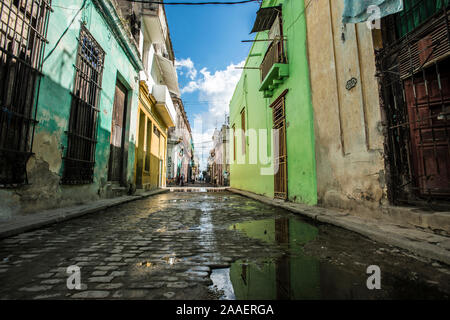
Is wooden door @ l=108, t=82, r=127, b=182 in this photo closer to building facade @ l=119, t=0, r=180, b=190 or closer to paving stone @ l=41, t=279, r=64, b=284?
building facade @ l=119, t=0, r=180, b=190

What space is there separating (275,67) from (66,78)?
6.47m

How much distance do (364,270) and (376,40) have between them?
4586mm

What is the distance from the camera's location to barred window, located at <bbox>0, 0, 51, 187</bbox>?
3844 millimetres

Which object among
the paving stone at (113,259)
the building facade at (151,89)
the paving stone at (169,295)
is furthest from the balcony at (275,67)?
the paving stone at (169,295)

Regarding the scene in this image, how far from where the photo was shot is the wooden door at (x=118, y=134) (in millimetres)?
9000

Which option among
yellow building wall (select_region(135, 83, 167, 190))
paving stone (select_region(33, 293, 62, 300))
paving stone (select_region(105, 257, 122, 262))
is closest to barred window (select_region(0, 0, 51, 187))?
paving stone (select_region(105, 257, 122, 262))

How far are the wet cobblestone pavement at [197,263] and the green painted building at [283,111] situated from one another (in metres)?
3.83

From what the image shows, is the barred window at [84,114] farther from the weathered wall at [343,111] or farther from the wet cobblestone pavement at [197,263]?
the weathered wall at [343,111]

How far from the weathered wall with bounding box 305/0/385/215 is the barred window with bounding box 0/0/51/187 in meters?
6.58

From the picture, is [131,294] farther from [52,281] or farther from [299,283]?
[299,283]

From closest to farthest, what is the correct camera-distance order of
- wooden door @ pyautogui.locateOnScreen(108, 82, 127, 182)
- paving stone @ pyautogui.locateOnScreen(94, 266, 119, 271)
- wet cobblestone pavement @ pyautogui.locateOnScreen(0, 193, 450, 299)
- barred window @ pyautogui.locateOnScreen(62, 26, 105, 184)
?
wet cobblestone pavement @ pyautogui.locateOnScreen(0, 193, 450, 299) → paving stone @ pyautogui.locateOnScreen(94, 266, 119, 271) → barred window @ pyautogui.locateOnScreen(62, 26, 105, 184) → wooden door @ pyautogui.locateOnScreen(108, 82, 127, 182)

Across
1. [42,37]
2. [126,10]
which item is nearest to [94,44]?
[42,37]

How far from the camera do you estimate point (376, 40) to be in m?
4.46

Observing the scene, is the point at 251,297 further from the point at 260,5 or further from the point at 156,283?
the point at 260,5
